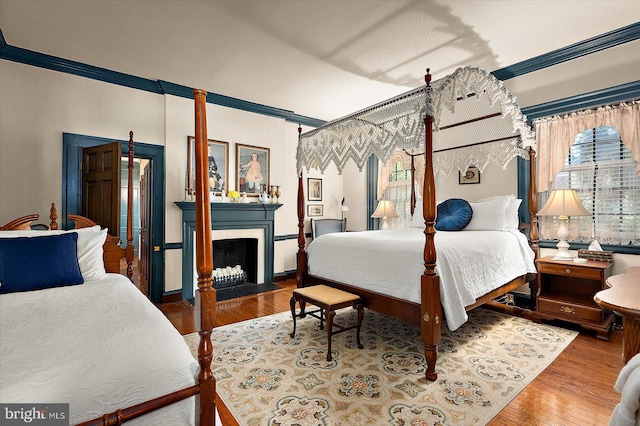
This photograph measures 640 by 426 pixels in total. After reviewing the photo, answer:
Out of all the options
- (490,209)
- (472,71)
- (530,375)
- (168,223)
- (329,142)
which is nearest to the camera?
(530,375)

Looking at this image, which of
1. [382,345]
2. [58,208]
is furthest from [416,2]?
[58,208]

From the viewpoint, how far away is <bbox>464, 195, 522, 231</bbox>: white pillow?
3658 millimetres

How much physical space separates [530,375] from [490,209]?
201 centimetres

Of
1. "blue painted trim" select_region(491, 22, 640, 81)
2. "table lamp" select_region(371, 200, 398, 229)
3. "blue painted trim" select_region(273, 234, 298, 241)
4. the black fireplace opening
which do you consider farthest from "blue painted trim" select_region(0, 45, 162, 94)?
"blue painted trim" select_region(491, 22, 640, 81)

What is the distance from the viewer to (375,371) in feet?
7.77

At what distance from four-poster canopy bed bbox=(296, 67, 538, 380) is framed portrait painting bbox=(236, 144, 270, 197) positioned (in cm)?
150

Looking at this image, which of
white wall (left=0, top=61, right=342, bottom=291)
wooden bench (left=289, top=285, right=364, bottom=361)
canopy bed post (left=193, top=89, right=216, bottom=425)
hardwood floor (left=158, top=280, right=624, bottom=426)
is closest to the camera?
canopy bed post (left=193, top=89, right=216, bottom=425)

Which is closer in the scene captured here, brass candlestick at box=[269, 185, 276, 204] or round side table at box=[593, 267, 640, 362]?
round side table at box=[593, 267, 640, 362]

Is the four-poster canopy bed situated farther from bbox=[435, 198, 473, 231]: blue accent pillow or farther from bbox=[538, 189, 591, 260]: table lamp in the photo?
bbox=[435, 198, 473, 231]: blue accent pillow

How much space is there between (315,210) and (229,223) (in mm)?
1868

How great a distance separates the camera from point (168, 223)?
429 centimetres

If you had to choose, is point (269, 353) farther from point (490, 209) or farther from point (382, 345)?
point (490, 209)

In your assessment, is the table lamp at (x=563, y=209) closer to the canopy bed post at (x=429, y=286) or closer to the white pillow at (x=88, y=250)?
the canopy bed post at (x=429, y=286)

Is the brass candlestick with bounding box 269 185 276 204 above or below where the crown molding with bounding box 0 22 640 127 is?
below
